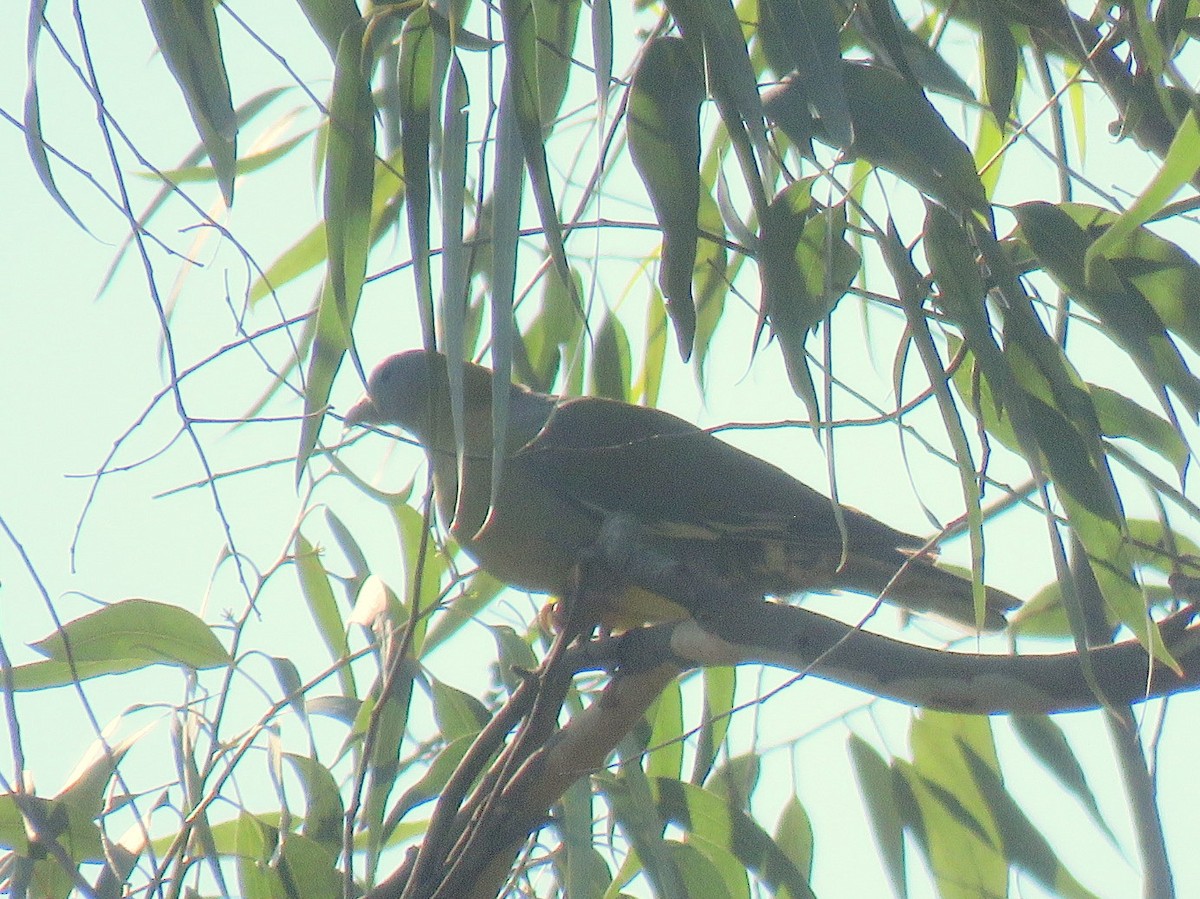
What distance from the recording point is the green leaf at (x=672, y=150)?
1285 mm

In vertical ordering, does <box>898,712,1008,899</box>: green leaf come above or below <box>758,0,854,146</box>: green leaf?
below

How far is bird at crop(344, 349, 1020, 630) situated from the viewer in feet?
7.13

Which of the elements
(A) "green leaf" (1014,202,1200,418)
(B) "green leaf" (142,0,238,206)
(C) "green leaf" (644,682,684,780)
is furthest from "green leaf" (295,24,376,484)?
(C) "green leaf" (644,682,684,780)

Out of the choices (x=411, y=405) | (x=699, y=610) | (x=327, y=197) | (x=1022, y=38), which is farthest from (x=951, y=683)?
(x=411, y=405)

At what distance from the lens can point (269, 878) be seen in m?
1.81

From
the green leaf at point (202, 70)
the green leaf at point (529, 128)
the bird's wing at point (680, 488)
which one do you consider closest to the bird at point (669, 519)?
the bird's wing at point (680, 488)

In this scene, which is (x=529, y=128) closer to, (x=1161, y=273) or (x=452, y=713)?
(x=1161, y=273)

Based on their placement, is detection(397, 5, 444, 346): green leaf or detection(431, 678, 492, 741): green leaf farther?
detection(431, 678, 492, 741): green leaf

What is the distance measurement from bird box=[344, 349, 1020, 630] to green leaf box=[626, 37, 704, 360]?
31.5 inches

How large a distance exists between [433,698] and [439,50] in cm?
108

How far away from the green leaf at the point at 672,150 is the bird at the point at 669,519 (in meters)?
0.80

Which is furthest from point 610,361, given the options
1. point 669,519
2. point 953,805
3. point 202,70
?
point 202,70

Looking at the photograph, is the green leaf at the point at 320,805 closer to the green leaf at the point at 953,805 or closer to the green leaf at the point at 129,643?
the green leaf at the point at 129,643

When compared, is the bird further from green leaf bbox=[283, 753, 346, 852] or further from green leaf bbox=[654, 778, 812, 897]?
green leaf bbox=[283, 753, 346, 852]
